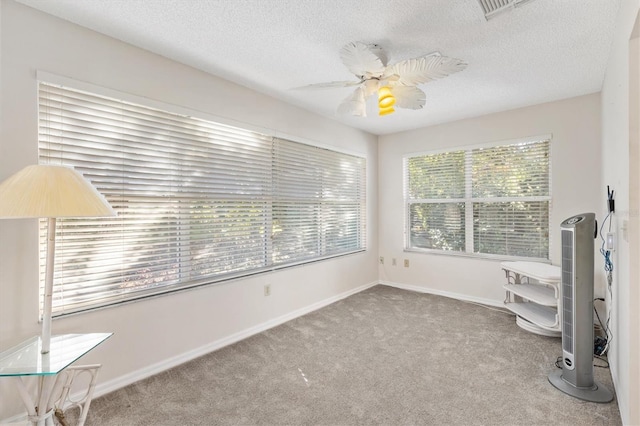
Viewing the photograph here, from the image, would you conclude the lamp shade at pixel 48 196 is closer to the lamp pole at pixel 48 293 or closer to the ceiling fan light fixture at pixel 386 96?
the lamp pole at pixel 48 293

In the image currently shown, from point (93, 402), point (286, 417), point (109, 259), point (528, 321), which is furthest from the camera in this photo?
point (528, 321)

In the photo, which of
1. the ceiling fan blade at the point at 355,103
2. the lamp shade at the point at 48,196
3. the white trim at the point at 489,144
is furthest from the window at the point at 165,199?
the white trim at the point at 489,144

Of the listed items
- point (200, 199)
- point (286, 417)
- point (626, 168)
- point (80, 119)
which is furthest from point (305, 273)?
point (626, 168)

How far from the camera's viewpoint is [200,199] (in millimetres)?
2672

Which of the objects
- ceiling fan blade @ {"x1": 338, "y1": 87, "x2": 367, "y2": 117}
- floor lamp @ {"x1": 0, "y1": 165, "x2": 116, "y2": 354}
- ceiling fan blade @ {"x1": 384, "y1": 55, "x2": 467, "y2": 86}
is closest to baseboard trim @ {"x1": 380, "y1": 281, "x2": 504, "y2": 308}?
ceiling fan blade @ {"x1": 338, "y1": 87, "x2": 367, "y2": 117}

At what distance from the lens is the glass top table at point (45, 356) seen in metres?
1.38

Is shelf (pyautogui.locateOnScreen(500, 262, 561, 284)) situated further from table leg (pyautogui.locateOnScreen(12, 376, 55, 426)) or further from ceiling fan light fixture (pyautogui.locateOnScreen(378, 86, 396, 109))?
table leg (pyautogui.locateOnScreen(12, 376, 55, 426))

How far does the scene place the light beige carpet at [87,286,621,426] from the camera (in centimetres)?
185

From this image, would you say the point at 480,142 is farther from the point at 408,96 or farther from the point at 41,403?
the point at 41,403

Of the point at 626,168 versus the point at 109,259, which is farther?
the point at 109,259

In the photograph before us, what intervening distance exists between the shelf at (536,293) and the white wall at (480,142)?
1.57 ft

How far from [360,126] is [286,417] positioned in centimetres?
372

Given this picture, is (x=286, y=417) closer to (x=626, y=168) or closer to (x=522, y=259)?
(x=626, y=168)

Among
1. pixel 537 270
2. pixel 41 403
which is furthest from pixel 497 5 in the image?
pixel 41 403
